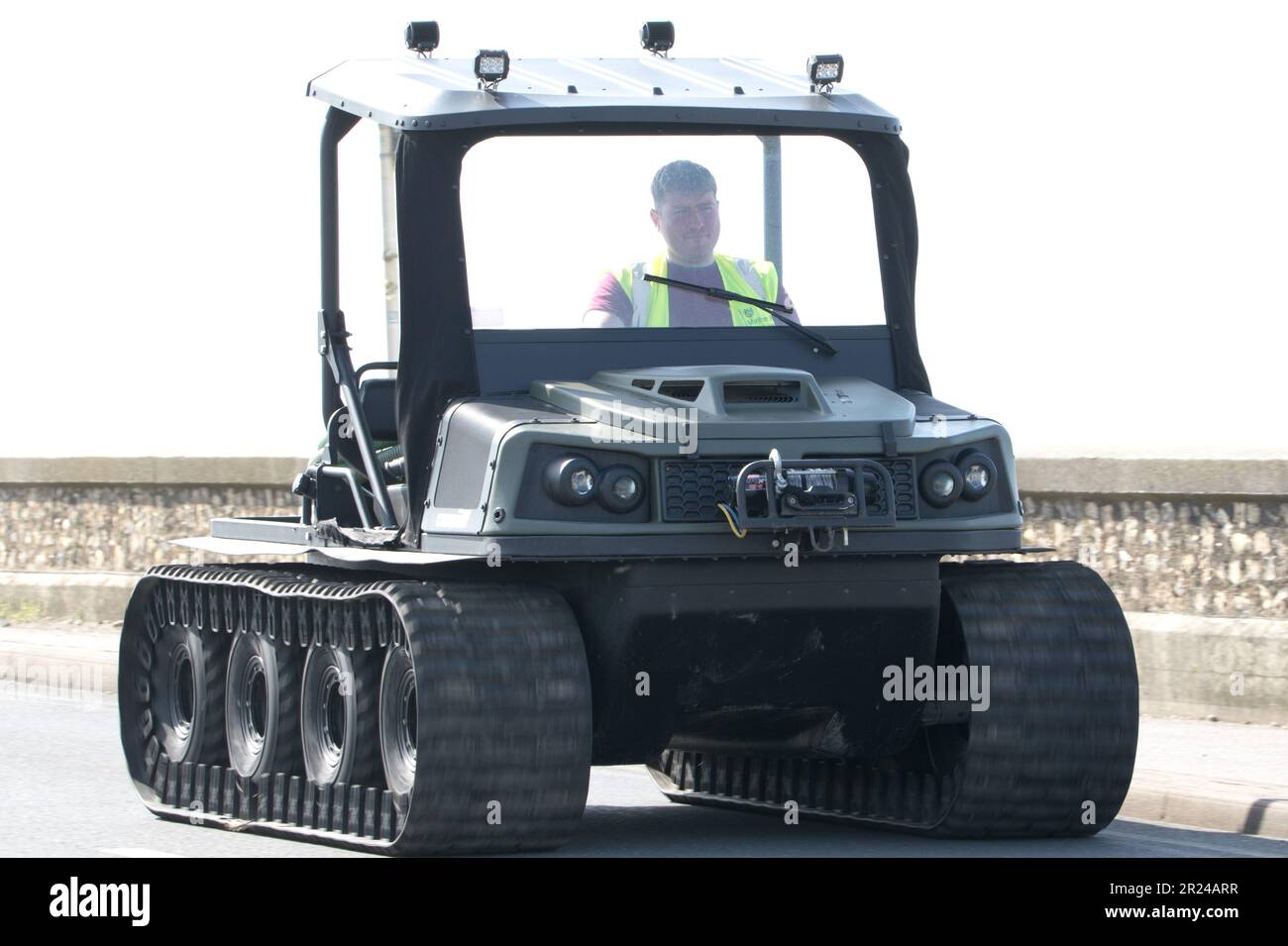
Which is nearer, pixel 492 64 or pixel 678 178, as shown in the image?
pixel 492 64

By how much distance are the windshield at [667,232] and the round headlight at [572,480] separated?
3.56ft

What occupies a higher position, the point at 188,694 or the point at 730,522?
the point at 730,522

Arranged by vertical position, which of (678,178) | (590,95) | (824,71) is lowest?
(678,178)

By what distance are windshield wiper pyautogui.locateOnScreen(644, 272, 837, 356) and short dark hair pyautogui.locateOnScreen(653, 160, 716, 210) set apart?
14.5 inches

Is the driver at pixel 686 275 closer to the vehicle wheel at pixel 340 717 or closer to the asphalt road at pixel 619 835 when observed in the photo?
the vehicle wheel at pixel 340 717

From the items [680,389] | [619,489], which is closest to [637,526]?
[619,489]

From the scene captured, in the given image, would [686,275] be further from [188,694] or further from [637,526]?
[188,694]

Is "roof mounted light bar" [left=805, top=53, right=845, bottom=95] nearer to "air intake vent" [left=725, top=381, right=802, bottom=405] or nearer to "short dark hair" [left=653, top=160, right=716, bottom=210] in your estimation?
"short dark hair" [left=653, top=160, right=716, bottom=210]

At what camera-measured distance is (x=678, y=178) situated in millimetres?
9891

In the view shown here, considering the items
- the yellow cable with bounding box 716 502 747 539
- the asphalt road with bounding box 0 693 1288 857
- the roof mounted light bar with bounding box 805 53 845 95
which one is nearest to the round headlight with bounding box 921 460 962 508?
the yellow cable with bounding box 716 502 747 539

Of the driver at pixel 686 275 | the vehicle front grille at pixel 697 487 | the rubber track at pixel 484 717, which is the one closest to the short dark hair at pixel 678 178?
the driver at pixel 686 275

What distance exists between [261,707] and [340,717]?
854 mm
